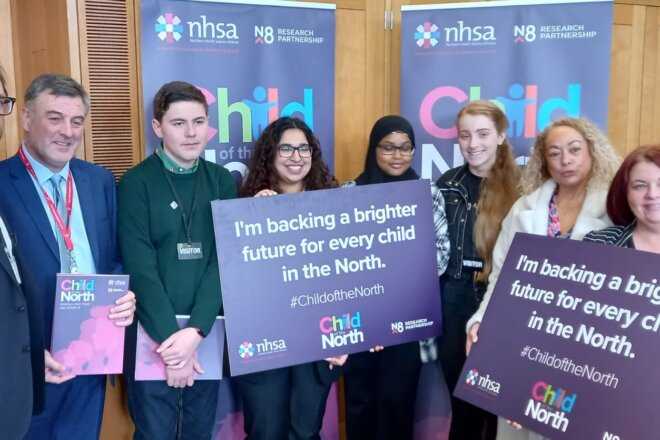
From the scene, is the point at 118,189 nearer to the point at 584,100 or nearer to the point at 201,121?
the point at 201,121

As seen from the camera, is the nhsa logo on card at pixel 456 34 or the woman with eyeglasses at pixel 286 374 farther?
the nhsa logo on card at pixel 456 34

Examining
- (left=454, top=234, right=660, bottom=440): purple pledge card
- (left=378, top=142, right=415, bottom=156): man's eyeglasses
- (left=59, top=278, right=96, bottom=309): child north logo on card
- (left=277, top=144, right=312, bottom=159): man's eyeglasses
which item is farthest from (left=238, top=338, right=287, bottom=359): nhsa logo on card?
(left=378, top=142, right=415, bottom=156): man's eyeglasses

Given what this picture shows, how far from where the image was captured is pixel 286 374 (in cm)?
237

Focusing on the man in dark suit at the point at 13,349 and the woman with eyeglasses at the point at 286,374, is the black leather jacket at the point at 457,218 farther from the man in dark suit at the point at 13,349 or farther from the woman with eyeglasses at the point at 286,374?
the man in dark suit at the point at 13,349

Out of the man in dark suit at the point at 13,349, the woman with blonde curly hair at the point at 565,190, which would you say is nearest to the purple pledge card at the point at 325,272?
the woman with blonde curly hair at the point at 565,190

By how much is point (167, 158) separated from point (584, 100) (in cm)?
222

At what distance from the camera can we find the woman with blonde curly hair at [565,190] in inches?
82.4

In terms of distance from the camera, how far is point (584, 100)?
10.1 feet

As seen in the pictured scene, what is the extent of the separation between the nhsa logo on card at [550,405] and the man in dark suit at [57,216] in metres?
1.36

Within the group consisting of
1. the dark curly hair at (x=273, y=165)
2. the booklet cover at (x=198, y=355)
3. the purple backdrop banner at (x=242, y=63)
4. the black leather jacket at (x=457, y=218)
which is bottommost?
the booklet cover at (x=198, y=355)

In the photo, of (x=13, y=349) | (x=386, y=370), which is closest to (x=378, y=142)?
(x=386, y=370)

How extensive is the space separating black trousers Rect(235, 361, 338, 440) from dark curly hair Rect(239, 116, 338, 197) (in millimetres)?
780

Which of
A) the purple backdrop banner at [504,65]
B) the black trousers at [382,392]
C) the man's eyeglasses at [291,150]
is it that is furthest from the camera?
the purple backdrop banner at [504,65]

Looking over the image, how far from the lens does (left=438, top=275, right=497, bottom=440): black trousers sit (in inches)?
99.6
